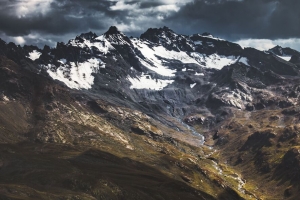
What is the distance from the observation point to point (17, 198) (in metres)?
199

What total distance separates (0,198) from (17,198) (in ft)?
28.7

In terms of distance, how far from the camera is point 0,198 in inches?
7653
